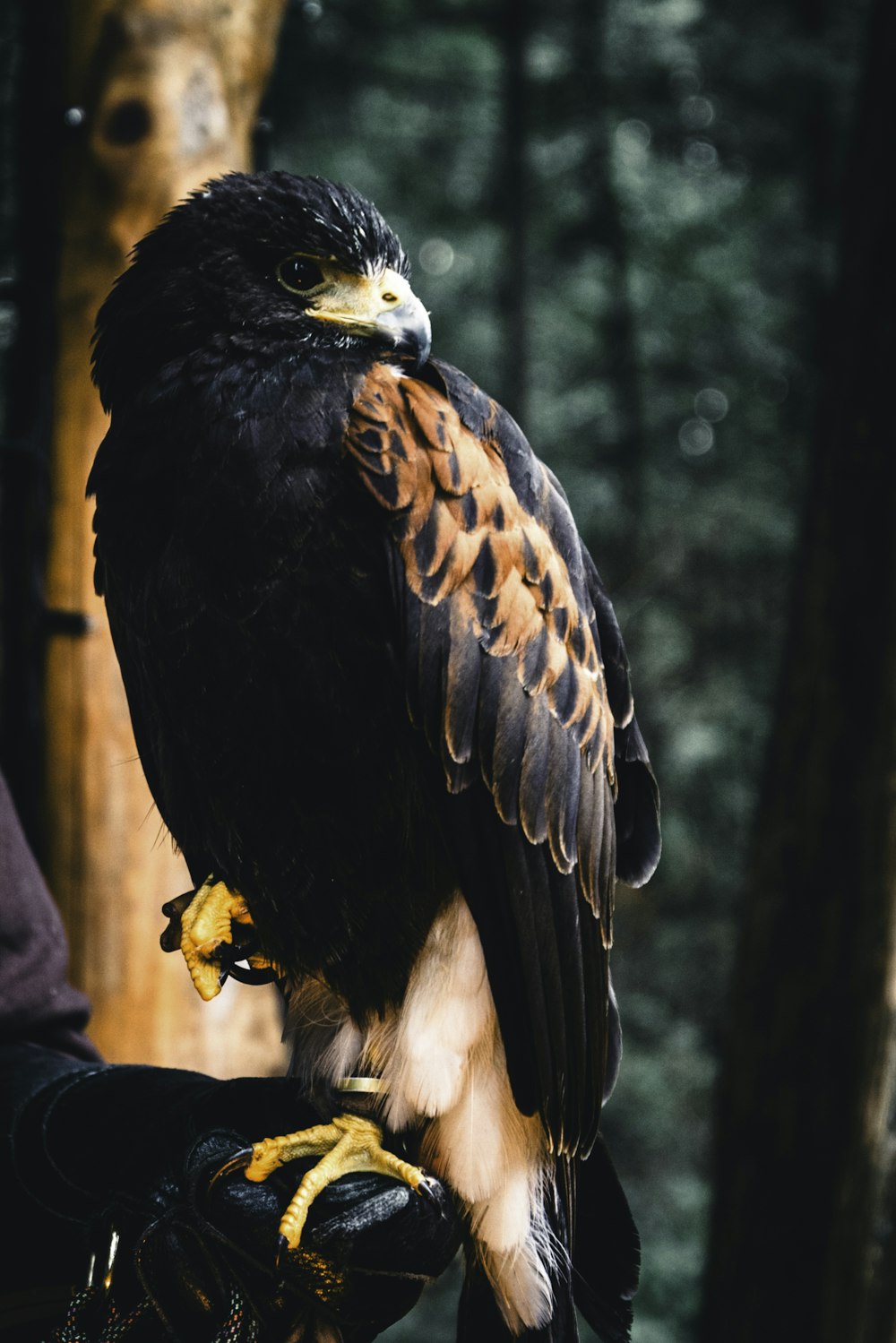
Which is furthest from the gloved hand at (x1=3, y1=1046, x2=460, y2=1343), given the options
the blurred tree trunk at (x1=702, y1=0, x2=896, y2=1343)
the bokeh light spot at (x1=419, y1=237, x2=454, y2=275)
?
the bokeh light spot at (x1=419, y1=237, x2=454, y2=275)

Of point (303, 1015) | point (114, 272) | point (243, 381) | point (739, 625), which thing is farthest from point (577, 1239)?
point (739, 625)

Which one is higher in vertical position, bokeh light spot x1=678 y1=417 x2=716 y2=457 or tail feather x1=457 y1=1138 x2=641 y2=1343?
bokeh light spot x1=678 y1=417 x2=716 y2=457

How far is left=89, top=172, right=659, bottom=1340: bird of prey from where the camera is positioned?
65.4 inches

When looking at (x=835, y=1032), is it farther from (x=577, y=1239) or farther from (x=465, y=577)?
(x=465, y=577)

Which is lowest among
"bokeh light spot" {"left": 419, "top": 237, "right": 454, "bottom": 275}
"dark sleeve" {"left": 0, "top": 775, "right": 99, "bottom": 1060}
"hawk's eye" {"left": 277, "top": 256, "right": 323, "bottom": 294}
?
"dark sleeve" {"left": 0, "top": 775, "right": 99, "bottom": 1060}

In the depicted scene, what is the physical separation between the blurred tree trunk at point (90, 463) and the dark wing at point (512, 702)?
132cm

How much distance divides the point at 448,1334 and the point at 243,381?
5.78 metres

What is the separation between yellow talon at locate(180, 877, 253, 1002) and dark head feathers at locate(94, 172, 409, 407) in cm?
87

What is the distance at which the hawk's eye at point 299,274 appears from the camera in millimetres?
1803

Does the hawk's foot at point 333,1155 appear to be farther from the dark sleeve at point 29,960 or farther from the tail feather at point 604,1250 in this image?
the dark sleeve at point 29,960

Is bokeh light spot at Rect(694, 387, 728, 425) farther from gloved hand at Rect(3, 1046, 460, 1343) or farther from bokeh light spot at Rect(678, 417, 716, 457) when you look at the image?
gloved hand at Rect(3, 1046, 460, 1343)

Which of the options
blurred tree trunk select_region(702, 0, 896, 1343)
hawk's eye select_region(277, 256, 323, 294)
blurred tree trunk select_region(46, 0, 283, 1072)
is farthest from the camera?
blurred tree trunk select_region(702, 0, 896, 1343)

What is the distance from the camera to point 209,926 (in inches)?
77.8

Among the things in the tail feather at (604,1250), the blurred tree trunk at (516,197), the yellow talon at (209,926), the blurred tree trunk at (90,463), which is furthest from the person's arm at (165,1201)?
the blurred tree trunk at (516,197)
